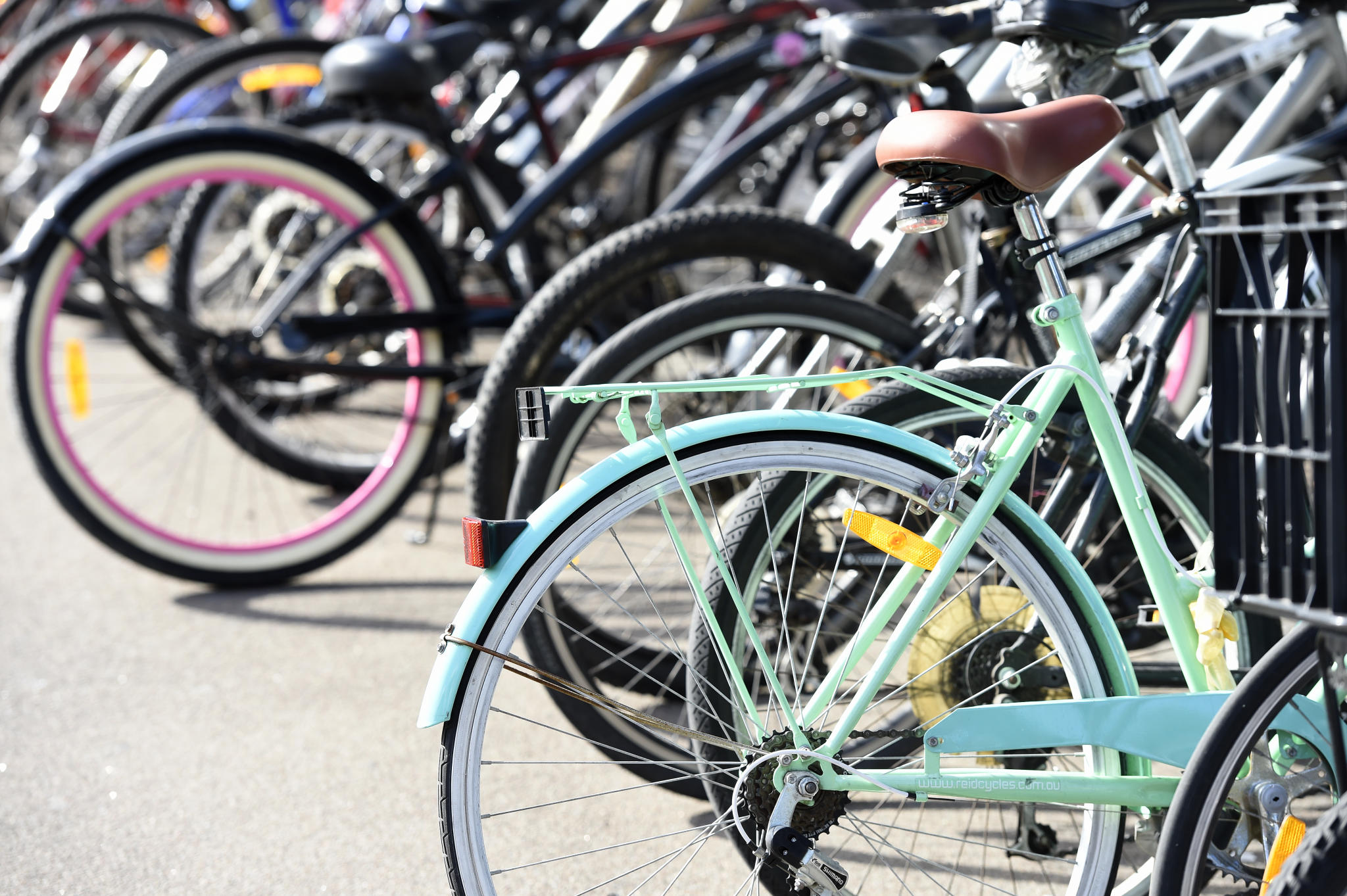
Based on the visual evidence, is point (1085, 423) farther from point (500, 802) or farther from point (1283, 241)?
point (500, 802)

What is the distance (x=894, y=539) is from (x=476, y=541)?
0.54m

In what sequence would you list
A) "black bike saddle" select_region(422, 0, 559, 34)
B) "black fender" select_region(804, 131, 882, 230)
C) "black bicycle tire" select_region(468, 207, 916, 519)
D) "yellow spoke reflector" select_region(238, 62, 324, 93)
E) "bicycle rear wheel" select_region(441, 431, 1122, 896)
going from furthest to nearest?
"yellow spoke reflector" select_region(238, 62, 324, 93)
"black bike saddle" select_region(422, 0, 559, 34)
"black fender" select_region(804, 131, 882, 230)
"black bicycle tire" select_region(468, 207, 916, 519)
"bicycle rear wheel" select_region(441, 431, 1122, 896)

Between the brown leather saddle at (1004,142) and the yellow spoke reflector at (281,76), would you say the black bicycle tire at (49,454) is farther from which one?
the brown leather saddle at (1004,142)

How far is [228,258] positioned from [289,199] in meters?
1.10

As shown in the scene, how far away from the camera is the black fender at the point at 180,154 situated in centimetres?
313

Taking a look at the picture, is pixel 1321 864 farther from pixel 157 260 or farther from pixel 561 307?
pixel 157 260

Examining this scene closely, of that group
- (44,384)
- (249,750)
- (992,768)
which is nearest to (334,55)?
(44,384)

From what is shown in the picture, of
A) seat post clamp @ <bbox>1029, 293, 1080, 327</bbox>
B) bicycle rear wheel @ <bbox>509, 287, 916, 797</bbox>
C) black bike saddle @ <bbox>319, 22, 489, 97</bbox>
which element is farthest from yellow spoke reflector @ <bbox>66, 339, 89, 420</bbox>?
seat post clamp @ <bbox>1029, 293, 1080, 327</bbox>

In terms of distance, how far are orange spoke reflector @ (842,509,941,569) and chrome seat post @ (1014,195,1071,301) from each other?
0.41 meters

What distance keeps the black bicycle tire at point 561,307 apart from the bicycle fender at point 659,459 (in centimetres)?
86

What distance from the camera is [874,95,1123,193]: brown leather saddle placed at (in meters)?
1.60

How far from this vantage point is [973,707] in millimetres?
1644

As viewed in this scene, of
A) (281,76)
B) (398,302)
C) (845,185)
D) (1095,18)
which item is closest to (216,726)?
(398,302)

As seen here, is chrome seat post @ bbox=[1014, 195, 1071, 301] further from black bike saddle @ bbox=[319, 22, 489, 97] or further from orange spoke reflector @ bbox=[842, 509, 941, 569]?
black bike saddle @ bbox=[319, 22, 489, 97]
